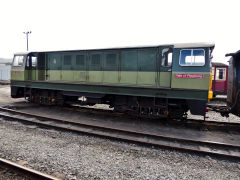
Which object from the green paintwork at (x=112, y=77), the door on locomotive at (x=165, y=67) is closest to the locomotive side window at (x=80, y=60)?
the green paintwork at (x=112, y=77)

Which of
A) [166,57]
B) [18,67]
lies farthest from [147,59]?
[18,67]

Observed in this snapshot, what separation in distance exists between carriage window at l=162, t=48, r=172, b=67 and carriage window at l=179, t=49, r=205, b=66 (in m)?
0.54

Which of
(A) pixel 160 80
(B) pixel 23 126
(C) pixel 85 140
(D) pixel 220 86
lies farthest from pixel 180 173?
(D) pixel 220 86

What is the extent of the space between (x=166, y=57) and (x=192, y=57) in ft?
3.55

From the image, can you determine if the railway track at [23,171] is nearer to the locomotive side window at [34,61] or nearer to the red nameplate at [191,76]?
the red nameplate at [191,76]

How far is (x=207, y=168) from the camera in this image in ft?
13.5

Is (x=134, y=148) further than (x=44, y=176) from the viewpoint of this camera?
Yes

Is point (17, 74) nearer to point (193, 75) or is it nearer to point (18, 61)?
point (18, 61)

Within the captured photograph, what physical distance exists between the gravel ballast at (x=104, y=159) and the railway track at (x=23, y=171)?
Answer: 28 centimetres

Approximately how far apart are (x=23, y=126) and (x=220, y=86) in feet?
56.6

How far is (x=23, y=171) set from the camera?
11.7 ft

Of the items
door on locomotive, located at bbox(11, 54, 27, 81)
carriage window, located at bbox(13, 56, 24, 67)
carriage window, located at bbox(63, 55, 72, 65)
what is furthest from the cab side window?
carriage window, located at bbox(63, 55, 72, 65)

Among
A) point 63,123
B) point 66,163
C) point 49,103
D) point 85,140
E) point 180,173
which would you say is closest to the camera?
point 180,173

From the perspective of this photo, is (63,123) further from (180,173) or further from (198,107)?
(198,107)
